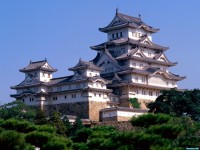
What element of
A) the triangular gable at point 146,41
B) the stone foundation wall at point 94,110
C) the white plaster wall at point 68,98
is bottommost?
the stone foundation wall at point 94,110

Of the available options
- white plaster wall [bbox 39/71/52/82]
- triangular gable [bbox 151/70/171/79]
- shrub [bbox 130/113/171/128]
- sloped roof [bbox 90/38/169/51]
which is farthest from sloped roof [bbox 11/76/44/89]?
shrub [bbox 130/113/171/128]

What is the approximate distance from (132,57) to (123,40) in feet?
12.6

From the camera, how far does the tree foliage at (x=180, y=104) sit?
1949 inches

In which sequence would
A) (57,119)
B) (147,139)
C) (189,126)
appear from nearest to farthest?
1. (147,139)
2. (189,126)
3. (57,119)

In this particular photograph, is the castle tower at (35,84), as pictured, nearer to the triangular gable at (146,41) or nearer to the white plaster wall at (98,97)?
the white plaster wall at (98,97)

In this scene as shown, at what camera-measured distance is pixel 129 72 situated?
2297 inches

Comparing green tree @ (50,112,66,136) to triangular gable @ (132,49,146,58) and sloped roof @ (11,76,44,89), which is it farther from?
triangular gable @ (132,49,146,58)

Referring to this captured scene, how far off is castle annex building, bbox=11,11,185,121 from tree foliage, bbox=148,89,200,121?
508 cm

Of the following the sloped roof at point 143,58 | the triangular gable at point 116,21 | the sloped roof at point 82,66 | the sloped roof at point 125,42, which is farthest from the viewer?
the triangular gable at point 116,21

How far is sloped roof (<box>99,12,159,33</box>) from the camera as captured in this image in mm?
64500

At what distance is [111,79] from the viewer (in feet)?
197

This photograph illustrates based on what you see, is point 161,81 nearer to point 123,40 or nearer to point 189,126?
point 123,40

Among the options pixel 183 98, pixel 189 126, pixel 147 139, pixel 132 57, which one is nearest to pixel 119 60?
pixel 132 57

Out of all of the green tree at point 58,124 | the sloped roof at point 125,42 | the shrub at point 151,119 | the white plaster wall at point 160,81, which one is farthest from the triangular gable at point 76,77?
the shrub at point 151,119
